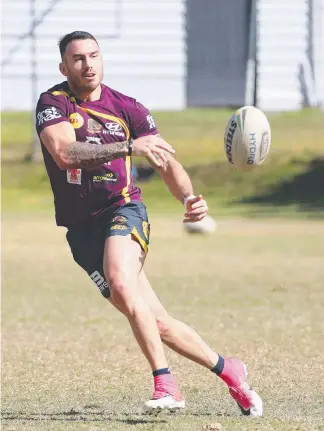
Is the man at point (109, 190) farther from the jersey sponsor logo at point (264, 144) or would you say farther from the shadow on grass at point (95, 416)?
the jersey sponsor logo at point (264, 144)

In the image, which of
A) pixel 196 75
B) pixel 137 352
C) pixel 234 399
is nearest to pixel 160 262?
pixel 137 352

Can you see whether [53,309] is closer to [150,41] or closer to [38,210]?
[38,210]

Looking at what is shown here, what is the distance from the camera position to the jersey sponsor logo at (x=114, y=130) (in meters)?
7.37

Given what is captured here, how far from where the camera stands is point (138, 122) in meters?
7.51

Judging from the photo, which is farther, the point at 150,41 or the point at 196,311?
the point at 150,41

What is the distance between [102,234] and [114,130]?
626 millimetres

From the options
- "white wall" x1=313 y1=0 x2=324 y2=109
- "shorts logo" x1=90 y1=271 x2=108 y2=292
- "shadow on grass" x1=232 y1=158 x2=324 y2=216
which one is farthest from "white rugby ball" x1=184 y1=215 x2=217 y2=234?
"shorts logo" x1=90 y1=271 x2=108 y2=292

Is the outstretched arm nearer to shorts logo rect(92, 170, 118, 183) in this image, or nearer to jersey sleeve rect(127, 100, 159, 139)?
shorts logo rect(92, 170, 118, 183)

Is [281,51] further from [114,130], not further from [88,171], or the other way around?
[88,171]

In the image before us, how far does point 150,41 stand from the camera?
35094 mm

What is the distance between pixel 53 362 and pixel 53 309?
10.7 feet

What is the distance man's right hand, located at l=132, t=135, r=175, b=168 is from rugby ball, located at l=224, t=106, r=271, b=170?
1279 millimetres

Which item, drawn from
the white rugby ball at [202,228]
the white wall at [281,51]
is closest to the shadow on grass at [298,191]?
the white wall at [281,51]

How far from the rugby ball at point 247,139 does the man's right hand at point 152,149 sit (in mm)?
1279
